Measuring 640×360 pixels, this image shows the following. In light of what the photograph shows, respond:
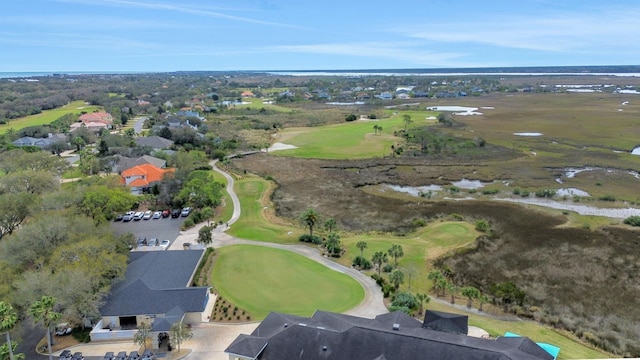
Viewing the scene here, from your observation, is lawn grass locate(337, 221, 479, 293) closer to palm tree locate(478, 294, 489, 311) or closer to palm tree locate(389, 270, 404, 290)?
palm tree locate(389, 270, 404, 290)

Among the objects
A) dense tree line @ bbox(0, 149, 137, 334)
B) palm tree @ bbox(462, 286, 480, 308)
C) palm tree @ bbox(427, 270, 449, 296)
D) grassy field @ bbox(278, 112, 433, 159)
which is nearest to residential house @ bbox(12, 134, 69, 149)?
grassy field @ bbox(278, 112, 433, 159)

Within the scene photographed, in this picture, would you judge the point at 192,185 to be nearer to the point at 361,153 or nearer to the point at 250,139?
the point at 361,153

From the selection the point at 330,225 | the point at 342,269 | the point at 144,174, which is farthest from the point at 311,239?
the point at 144,174

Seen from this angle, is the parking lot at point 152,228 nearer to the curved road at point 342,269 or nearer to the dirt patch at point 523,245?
the curved road at point 342,269

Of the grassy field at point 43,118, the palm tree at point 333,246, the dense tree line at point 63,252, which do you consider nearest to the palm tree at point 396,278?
the palm tree at point 333,246

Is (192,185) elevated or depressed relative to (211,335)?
elevated

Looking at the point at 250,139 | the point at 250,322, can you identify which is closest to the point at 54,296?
the point at 250,322
